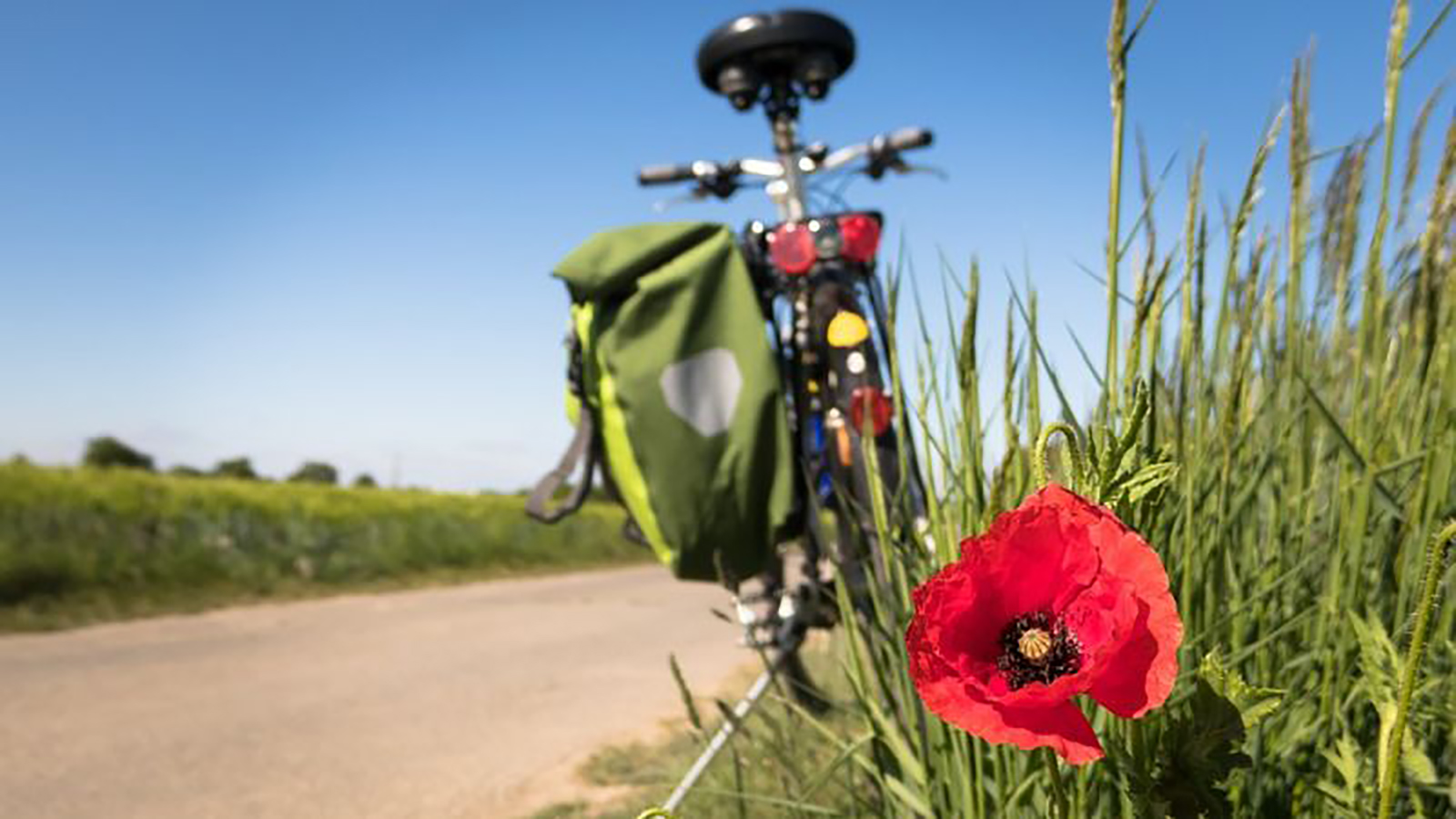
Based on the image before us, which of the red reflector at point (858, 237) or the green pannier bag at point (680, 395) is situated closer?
the green pannier bag at point (680, 395)

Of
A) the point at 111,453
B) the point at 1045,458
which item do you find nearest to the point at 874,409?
the point at 1045,458

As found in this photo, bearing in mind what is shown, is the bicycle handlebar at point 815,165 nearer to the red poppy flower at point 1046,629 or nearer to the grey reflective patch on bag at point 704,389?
the grey reflective patch on bag at point 704,389

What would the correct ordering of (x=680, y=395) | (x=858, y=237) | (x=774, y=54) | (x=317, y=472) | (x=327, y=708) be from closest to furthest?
1. (x=680, y=395)
2. (x=858, y=237)
3. (x=774, y=54)
4. (x=327, y=708)
5. (x=317, y=472)

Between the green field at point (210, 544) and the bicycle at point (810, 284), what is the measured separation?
4561mm

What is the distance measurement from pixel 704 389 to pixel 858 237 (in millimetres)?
600

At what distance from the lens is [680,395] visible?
233cm

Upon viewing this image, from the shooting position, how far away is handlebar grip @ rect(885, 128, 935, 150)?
3.03 m

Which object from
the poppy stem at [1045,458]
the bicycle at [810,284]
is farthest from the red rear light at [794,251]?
the poppy stem at [1045,458]

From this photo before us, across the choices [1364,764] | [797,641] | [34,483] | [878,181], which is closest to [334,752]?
[797,641]

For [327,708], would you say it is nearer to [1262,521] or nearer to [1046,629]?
[1262,521]

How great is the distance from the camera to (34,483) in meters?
7.52

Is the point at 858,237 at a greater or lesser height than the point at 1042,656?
greater

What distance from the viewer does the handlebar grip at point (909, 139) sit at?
3.03 metres

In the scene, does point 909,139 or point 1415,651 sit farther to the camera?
point 909,139
